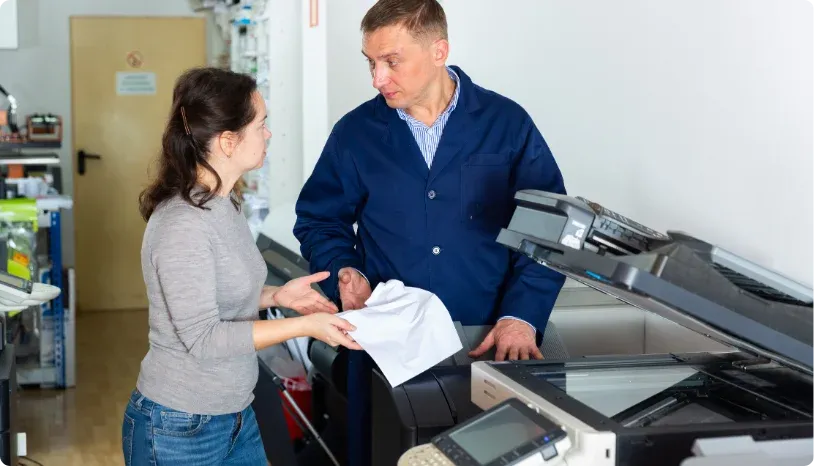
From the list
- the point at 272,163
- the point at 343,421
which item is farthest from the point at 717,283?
the point at 272,163

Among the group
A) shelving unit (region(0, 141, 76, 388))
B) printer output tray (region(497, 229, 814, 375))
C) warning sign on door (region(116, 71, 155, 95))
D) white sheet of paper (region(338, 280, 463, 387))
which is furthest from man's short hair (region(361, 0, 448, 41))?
warning sign on door (region(116, 71, 155, 95))

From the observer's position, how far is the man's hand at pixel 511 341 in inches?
88.7

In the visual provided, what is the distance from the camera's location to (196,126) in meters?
2.10

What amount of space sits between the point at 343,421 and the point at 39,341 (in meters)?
2.81

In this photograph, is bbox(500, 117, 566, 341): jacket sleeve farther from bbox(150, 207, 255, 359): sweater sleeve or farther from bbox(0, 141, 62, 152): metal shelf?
bbox(0, 141, 62, 152): metal shelf

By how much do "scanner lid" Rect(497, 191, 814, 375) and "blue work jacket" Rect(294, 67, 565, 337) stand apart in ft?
2.17

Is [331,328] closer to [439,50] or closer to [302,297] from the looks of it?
[302,297]

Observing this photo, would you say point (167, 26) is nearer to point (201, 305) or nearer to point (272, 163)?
point (272, 163)

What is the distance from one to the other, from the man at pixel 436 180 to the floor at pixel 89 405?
2.22 meters

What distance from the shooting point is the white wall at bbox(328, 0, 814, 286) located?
82.3 inches

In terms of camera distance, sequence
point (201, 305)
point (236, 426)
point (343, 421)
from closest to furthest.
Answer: point (201, 305) < point (236, 426) < point (343, 421)

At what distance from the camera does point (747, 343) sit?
1518 mm

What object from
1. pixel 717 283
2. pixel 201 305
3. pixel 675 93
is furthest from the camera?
pixel 675 93

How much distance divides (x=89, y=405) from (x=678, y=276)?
15.6 ft
